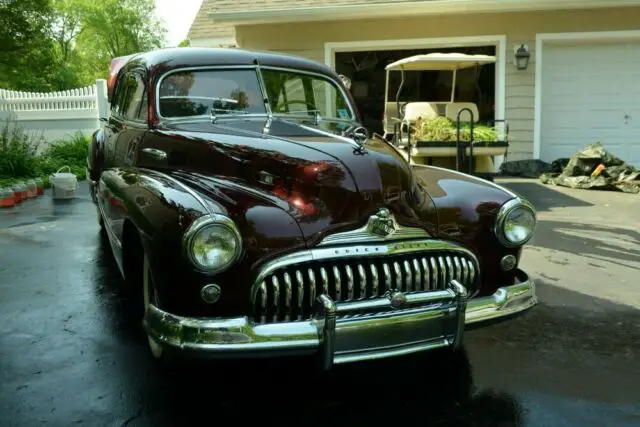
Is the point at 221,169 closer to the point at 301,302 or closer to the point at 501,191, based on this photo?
the point at 301,302

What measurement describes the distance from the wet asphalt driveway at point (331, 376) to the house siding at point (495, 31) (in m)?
7.05

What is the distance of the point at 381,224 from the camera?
111 inches

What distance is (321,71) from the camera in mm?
4645

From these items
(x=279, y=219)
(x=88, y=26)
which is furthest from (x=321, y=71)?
(x=88, y=26)

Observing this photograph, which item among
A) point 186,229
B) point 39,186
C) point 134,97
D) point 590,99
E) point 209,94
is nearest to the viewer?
point 186,229

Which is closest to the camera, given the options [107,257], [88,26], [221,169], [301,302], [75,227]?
[301,302]

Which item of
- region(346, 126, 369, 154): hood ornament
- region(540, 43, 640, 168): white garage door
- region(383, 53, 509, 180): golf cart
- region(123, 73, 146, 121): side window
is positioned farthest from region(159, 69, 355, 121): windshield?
region(540, 43, 640, 168): white garage door

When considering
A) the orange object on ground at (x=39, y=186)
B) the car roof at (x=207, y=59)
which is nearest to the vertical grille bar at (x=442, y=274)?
the car roof at (x=207, y=59)

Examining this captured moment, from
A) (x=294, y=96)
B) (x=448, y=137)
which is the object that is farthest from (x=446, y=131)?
(x=294, y=96)

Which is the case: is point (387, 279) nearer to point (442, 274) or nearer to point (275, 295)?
point (442, 274)

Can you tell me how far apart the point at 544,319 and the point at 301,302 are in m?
2.12

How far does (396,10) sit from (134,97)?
7632 millimetres

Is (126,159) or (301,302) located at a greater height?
(126,159)

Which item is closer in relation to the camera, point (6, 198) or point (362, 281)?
point (362, 281)
